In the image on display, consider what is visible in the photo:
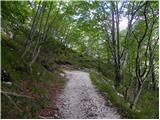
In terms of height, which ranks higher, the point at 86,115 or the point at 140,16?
the point at 140,16

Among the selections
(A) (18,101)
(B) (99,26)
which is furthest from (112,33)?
(A) (18,101)

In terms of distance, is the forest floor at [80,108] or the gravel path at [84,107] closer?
the forest floor at [80,108]

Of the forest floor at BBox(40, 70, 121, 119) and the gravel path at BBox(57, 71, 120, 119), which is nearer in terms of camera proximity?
the forest floor at BBox(40, 70, 121, 119)

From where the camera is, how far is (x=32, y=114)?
30.2 feet

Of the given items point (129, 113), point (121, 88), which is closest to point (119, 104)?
point (129, 113)

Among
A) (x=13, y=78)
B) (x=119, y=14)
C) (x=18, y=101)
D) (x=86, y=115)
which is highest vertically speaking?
(x=119, y=14)

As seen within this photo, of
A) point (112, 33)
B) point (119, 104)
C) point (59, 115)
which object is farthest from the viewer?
point (112, 33)

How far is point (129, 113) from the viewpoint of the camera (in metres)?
10.5

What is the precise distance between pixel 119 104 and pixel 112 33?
7.14 meters

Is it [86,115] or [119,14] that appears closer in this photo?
[86,115]

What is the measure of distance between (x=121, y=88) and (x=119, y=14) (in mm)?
5263

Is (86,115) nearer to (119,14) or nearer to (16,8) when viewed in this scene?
(16,8)

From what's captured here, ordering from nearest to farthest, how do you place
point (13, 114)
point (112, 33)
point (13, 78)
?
point (13, 114) < point (13, 78) < point (112, 33)

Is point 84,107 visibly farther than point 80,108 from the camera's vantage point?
Yes
